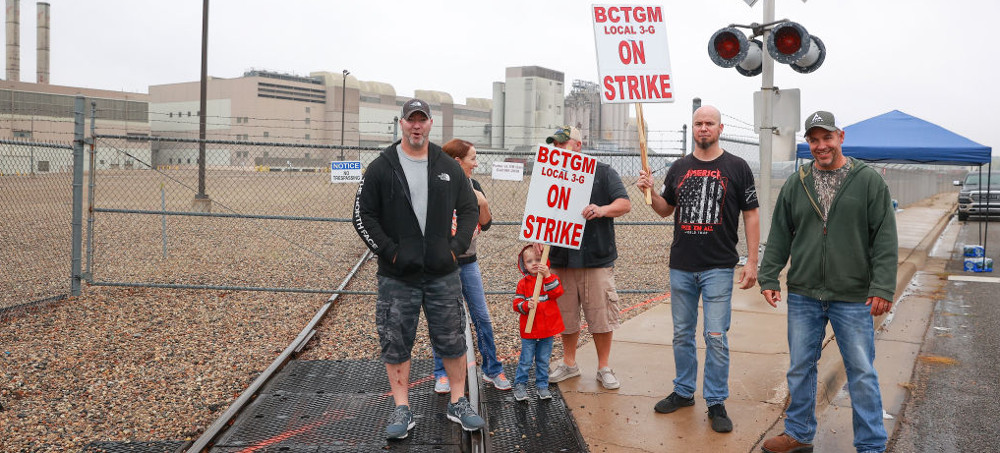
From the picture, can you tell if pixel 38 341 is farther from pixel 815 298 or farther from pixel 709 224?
pixel 815 298

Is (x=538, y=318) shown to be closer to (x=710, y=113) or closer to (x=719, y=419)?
(x=719, y=419)

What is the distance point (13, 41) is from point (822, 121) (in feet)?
355

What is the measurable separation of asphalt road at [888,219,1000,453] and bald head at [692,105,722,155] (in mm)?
2321

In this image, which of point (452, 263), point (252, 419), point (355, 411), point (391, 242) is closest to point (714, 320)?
point (452, 263)

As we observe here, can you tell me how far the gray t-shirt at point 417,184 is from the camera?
4516mm

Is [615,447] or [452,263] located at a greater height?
[452,263]

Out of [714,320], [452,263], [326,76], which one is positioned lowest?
[714,320]

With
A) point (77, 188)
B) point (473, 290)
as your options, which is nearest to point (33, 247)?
point (77, 188)

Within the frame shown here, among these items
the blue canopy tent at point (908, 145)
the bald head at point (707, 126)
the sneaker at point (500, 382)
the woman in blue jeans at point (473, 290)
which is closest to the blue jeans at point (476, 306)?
the woman in blue jeans at point (473, 290)

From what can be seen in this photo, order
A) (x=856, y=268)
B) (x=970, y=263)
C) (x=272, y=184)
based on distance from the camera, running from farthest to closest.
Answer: (x=272, y=184)
(x=970, y=263)
(x=856, y=268)

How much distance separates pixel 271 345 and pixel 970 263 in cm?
1288

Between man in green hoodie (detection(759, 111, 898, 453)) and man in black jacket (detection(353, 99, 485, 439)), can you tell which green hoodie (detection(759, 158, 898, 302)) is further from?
man in black jacket (detection(353, 99, 485, 439))

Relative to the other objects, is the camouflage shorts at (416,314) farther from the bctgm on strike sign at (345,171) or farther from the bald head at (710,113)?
the bctgm on strike sign at (345,171)

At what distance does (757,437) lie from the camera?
466 centimetres
